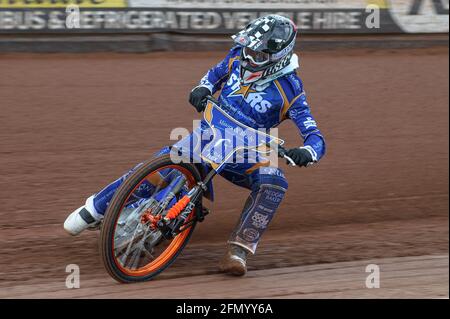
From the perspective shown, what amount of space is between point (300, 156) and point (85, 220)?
1.68 meters

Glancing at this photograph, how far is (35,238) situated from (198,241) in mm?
1438

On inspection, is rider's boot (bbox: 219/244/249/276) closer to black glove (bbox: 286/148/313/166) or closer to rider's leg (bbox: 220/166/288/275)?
rider's leg (bbox: 220/166/288/275)

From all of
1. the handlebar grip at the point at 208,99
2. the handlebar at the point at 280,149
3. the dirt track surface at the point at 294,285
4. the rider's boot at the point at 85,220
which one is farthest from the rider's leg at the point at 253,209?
the rider's boot at the point at 85,220

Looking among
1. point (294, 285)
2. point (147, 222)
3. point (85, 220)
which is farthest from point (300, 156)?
point (85, 220)

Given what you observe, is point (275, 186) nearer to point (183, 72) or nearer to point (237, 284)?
point (237, 284)

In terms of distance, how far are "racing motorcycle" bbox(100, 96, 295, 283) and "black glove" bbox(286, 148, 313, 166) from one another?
1.8 inches

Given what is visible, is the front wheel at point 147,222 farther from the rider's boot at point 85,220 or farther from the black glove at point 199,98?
the black glove at point 199,98

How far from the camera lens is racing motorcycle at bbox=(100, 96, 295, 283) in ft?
18.4

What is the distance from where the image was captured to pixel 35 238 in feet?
21.3

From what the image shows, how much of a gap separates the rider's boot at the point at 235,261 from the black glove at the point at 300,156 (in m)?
0.93

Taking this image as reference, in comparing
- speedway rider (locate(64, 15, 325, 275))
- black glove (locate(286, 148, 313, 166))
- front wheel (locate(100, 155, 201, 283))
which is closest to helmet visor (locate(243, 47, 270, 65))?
speedway rider (locate(64, 15, 325, 275))

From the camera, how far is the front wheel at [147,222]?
5414 millimetres

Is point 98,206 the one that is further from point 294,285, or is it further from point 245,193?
point 245,193

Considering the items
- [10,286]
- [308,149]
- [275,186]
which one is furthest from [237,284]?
[10,286]
